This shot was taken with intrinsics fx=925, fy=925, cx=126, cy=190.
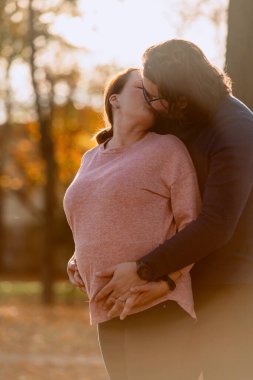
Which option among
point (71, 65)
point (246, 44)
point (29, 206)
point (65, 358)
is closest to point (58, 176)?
point (29, 206)

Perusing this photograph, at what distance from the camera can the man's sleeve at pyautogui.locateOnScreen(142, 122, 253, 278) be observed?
3.36 metres

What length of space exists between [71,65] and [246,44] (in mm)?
15694

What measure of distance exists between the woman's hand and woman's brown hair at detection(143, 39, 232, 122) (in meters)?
0.66

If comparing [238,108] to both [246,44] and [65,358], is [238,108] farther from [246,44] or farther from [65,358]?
[65,358]

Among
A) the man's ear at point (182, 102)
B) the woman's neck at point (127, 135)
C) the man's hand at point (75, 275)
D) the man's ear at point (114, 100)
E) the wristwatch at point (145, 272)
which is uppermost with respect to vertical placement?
the man's ear at point (182, 102)

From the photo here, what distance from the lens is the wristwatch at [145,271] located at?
3424 mm

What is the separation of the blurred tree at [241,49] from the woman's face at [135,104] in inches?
51.9

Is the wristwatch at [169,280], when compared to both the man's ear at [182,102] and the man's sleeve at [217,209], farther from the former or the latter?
the man's ear at [182,102]

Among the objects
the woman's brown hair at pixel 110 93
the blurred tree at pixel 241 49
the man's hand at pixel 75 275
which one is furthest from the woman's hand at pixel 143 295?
the blurred tree at pixel 241 49

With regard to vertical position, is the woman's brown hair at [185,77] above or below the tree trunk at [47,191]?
above

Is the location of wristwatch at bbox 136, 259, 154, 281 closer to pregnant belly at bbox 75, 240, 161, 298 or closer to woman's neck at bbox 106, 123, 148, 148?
pregnant belly at bbox 75, 240, 161, 298

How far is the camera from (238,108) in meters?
3.53

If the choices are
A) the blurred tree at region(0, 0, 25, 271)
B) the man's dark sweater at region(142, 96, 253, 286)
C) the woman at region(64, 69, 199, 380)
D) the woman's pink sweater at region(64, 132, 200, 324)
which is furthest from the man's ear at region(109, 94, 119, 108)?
the blurred tree at region(0, 0, 25, 271)

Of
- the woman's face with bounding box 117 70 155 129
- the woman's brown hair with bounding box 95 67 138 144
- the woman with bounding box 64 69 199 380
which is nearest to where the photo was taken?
the woman with bounding box 64 69 199 380
